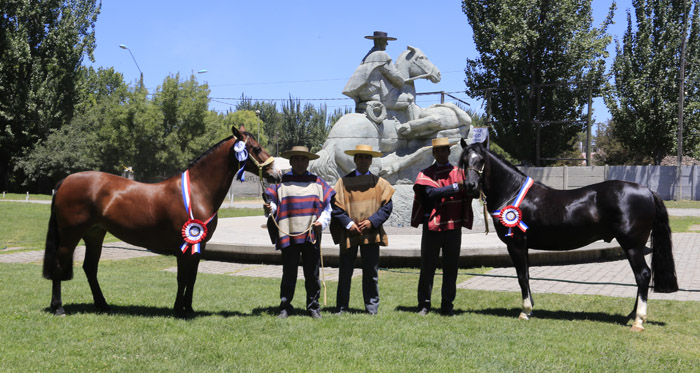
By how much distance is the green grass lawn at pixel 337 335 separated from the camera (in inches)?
177

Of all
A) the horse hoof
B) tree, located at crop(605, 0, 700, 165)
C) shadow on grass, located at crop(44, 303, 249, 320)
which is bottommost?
shadow on grass, located at crop(44, 303, 249, 320)

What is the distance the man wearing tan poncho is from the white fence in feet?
90.1

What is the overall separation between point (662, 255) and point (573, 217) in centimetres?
98

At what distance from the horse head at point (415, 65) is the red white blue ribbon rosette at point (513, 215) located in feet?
29.5

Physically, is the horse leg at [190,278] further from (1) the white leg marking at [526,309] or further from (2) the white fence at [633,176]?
(2) the white fence at [633,176]

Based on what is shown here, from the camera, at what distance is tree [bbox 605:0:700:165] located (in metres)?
33.5

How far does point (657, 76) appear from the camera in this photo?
3381 cm

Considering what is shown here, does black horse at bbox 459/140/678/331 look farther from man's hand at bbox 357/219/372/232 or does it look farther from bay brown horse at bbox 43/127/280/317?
bay brown horse at bbox 43/127/280/317

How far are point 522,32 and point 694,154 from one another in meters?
13.3

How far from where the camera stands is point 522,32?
33125mm

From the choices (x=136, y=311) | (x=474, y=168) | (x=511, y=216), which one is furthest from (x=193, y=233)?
(x=511, y=216)

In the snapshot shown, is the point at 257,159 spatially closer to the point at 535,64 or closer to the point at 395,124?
the point at 395,124

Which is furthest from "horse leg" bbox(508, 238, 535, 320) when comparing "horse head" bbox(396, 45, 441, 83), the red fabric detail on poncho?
"horse head" bbox(396, 45, 441, 83)

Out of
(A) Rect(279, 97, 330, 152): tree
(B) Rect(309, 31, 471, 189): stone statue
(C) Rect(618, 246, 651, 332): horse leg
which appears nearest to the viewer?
(C) Rect(618, 246, 651, 332): horse leg
